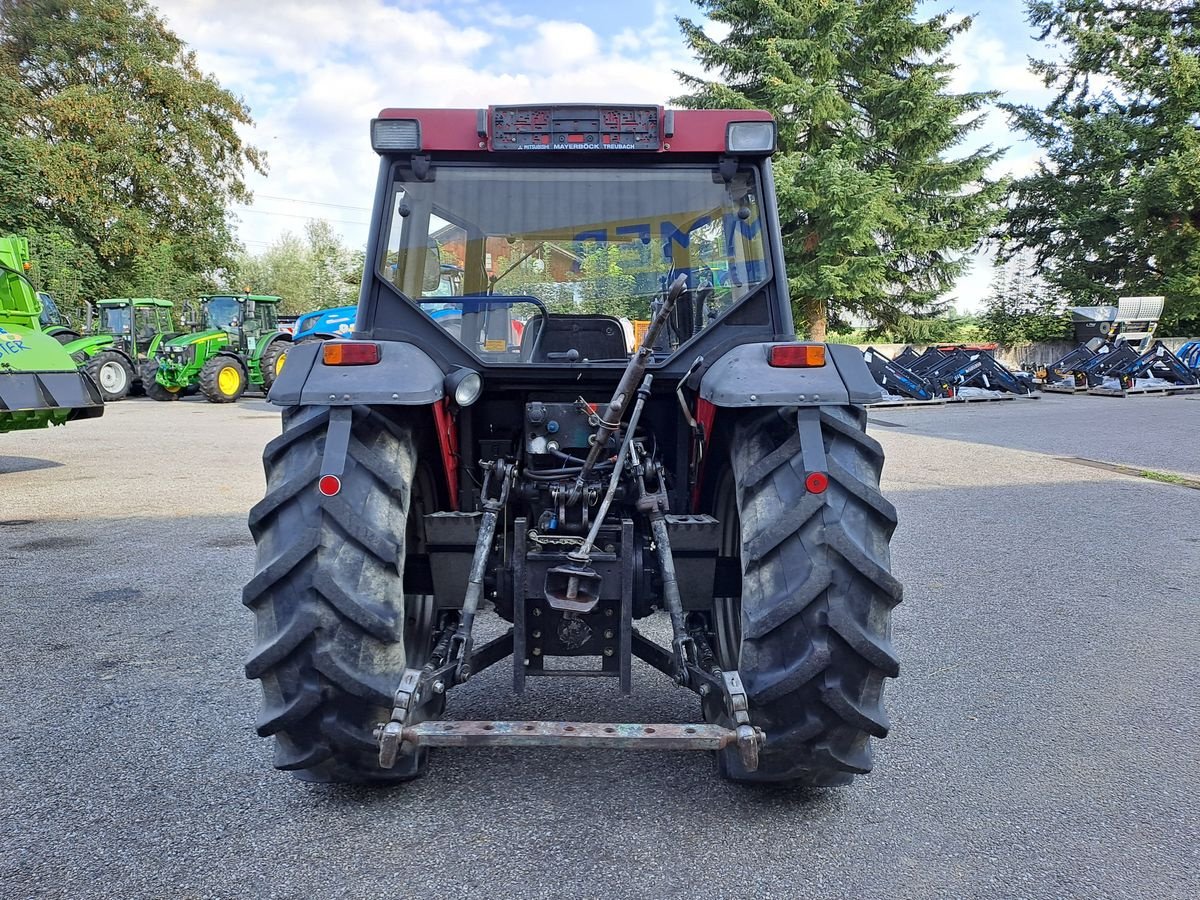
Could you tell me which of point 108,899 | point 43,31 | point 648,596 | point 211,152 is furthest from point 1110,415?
point 43,31

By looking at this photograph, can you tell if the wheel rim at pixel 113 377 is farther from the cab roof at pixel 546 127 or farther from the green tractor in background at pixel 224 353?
the cab roof at pixel 546 127

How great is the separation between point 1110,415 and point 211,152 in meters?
29.6

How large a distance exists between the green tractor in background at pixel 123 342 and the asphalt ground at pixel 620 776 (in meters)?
16.0

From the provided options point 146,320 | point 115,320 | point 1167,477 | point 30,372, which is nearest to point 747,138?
point 30,372

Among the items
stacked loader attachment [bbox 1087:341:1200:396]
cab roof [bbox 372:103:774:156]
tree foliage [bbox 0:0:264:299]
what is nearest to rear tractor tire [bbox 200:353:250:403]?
tree foliage [bbox 0:0:264:299]

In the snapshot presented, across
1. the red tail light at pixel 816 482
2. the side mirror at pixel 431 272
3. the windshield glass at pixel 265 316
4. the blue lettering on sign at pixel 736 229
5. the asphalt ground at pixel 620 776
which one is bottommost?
the asphalt ground at pixel 620 776

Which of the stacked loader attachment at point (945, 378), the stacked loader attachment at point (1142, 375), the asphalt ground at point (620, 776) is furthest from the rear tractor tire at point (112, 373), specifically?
the stacked loader attachment at point (1142, 375)

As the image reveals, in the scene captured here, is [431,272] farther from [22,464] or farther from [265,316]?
[265,316]

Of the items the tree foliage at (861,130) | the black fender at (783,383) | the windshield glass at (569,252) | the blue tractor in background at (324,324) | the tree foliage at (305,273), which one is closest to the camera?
the black fender at (783,383)

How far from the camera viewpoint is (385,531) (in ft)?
8.74

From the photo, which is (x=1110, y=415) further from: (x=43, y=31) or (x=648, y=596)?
(x=43, y=31)

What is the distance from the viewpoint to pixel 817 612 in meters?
2.54

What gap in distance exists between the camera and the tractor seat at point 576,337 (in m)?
3.48

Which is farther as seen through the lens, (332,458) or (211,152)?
(211,152)
